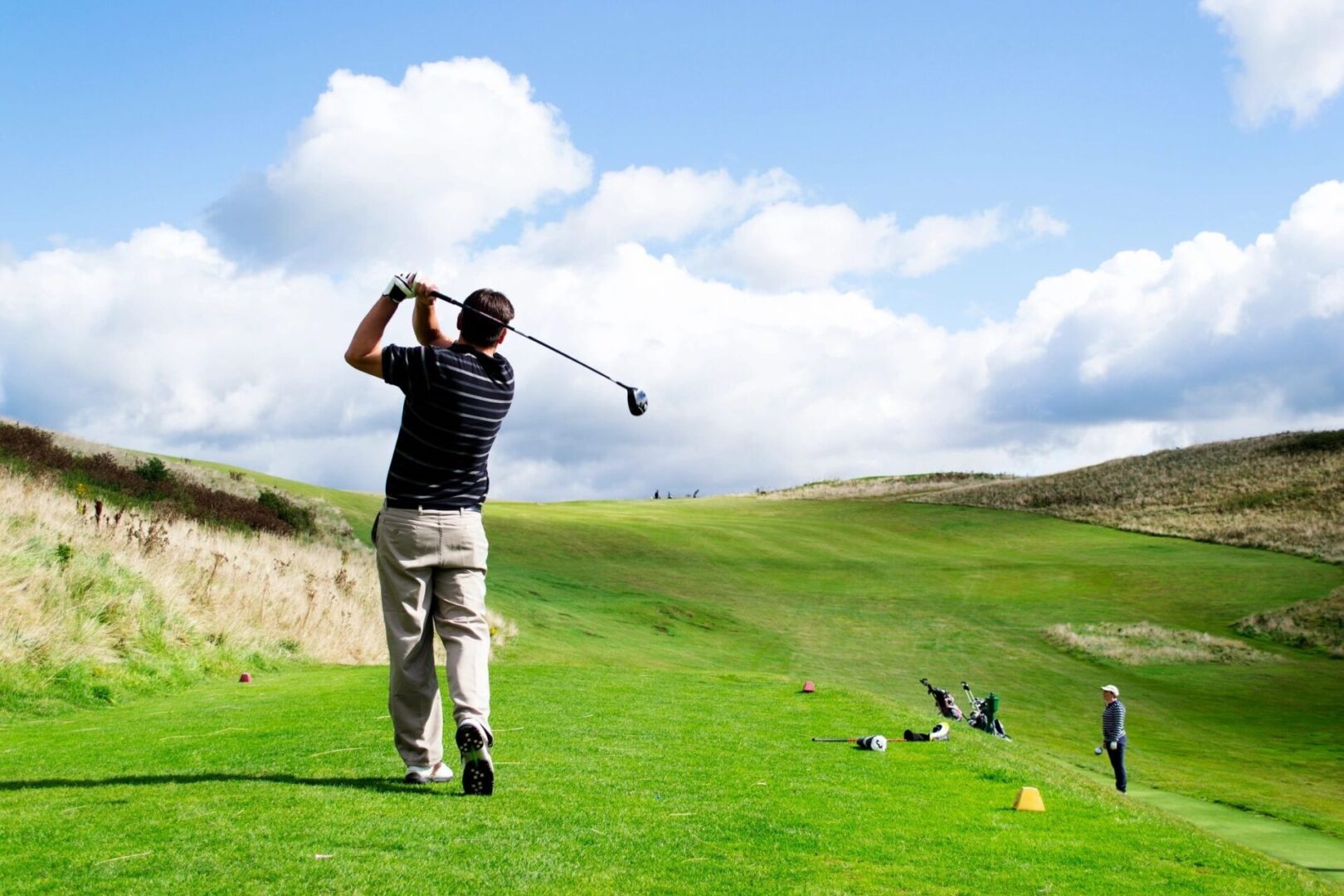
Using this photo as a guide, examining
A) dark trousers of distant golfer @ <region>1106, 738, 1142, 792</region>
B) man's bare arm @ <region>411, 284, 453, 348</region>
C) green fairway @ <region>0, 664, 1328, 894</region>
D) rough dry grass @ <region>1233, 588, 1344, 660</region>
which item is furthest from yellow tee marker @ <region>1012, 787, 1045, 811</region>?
rough dry grass @ <region>1233, 588, 1344, 660</region>

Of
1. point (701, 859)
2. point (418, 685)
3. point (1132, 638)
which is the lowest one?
point (1132, 638)

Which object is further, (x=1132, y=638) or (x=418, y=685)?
(x=1132, y=638)

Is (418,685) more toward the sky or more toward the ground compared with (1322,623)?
more toward the sky

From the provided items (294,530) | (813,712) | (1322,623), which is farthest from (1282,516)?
(813,712)

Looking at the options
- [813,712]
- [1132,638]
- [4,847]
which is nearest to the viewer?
[4,847]

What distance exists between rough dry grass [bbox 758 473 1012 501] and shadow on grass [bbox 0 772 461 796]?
75.0 m

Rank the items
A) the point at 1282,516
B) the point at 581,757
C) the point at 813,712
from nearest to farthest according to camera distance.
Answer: the point at 581,757 < the point at 813,712 < the point at 1282,516

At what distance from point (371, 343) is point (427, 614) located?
1.51 m

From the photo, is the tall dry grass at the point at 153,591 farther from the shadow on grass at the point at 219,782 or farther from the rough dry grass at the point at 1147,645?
Result: the rough dry grass at the point at 1147,645

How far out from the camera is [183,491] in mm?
26984

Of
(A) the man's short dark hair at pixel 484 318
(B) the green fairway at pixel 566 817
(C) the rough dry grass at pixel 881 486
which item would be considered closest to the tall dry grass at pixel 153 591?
(B) the green fairway at pixel 566 817

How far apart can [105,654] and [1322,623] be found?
1409 inches

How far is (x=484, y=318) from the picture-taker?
5883 mm

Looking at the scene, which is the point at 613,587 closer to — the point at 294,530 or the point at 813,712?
the point at 294,530
